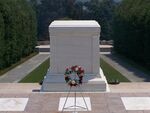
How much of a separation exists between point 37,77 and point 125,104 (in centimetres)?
892

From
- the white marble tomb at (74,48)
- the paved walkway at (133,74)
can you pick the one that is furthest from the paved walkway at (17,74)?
the white marble tomb at (74,48)

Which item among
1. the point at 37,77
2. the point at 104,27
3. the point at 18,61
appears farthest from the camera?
the point at 104,27

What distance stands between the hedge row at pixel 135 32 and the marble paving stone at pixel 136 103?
11.0 meters

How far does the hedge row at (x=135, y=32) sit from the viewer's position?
24859 millimetres

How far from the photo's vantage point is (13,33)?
27234 mm

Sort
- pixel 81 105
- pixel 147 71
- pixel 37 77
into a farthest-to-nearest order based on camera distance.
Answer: pixel 147 71 → pixel 37 77 → pixel 81 105

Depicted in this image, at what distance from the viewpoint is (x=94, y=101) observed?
12.9 metres

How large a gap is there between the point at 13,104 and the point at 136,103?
10.9 ft

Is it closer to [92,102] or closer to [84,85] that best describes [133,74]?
[84,85]

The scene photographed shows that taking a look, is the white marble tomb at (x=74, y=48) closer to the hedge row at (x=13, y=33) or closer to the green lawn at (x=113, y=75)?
the green lawn at (x=113, y=75)

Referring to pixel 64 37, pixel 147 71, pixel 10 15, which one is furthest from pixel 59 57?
pixel 10 15

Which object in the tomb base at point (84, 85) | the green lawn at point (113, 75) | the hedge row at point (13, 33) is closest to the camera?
the tomb base at point (84, 85)

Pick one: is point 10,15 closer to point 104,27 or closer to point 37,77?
point 37,77

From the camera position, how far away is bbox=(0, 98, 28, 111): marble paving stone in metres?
12.4
